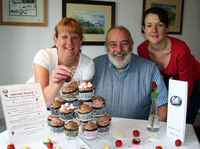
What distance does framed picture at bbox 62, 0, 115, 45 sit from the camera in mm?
3287

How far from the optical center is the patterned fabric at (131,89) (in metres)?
2.01

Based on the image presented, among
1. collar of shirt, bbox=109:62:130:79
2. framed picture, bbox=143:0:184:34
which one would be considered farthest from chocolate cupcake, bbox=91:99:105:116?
framed picture, bbox=143:0:184:34

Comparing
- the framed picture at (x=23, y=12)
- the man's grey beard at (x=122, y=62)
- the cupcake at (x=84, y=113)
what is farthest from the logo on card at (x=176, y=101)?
the framed picture at (x=23, y=12)

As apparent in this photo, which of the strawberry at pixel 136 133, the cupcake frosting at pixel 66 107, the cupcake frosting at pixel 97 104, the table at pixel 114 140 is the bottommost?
the table at pixel 114 140

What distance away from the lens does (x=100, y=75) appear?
2.18 meters

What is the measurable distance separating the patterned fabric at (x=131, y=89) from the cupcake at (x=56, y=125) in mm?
815

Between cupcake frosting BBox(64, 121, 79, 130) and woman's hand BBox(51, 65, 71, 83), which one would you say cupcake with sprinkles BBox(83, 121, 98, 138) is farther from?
woman's hand BBox(51, 65, 71, 83)

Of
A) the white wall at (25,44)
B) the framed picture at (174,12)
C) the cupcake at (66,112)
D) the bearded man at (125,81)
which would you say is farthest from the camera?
the framed picture at (174,12)

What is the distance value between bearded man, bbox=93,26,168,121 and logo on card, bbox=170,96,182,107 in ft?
2.03

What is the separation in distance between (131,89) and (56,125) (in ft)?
3.21

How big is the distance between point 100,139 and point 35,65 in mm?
901

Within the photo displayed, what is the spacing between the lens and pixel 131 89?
202 cm

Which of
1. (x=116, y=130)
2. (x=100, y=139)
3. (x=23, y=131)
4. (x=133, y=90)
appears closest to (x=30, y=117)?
(x=23, y=131)

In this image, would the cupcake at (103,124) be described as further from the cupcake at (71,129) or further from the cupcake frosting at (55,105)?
the cupcake frosting at (55,105)
